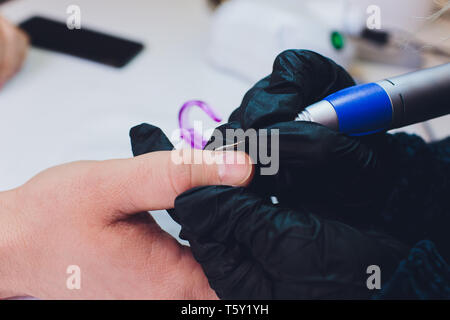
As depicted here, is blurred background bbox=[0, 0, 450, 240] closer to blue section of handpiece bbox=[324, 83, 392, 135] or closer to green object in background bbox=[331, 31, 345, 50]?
green object in background bbox=[331, 31, 345, 50]

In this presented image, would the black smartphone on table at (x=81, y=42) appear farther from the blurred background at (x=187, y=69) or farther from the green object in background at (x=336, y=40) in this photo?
the green object in background at (x=336, y=40)

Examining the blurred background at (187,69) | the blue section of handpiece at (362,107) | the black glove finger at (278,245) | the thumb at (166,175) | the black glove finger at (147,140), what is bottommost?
the black glove finger at (278,245)

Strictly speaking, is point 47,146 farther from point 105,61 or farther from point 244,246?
point 244,246

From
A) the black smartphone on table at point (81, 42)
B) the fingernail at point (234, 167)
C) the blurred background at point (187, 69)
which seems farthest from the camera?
the black smartphone on table at point (81, 42)

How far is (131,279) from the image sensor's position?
37 cm

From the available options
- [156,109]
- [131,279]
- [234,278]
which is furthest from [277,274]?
[156,109]

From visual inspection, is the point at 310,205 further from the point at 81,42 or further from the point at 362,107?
the point at 81,42

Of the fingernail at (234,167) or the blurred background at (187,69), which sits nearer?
the fingernail at (234,167)

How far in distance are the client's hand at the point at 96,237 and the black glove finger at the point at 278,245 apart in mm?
38

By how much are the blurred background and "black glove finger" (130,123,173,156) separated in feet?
0.37

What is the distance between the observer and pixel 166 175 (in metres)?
0.32

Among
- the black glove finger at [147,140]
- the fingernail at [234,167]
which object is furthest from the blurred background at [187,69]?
the fingernail at [234,167]

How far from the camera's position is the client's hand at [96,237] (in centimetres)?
34
